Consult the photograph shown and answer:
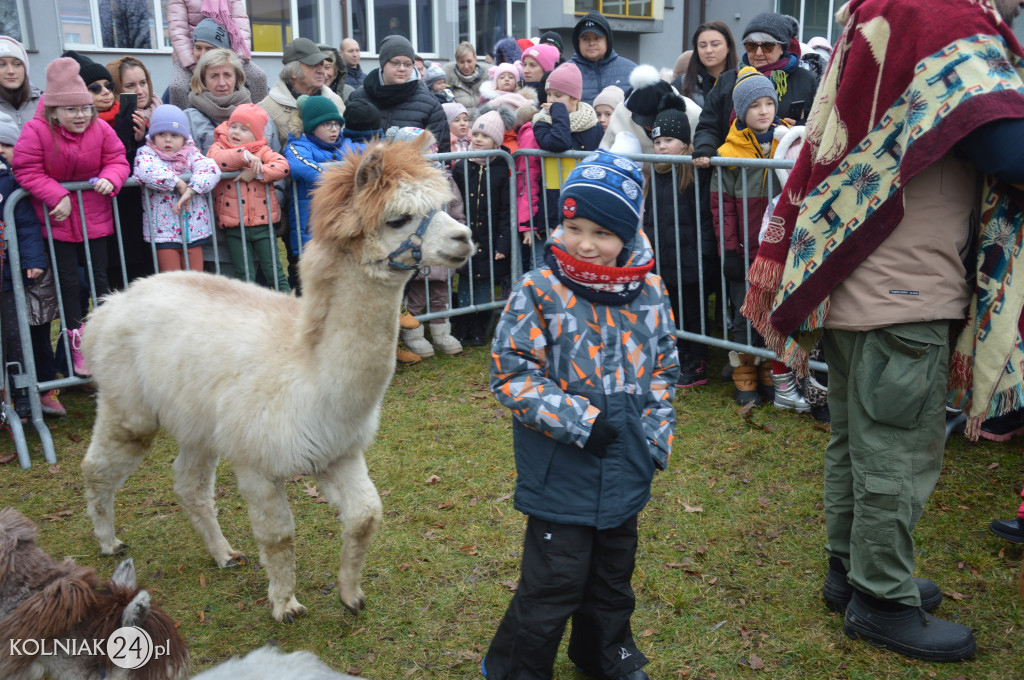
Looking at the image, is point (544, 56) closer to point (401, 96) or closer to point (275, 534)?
point (401, 96)

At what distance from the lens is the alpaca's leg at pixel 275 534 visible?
10.8 feet

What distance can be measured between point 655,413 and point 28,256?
4.46 m

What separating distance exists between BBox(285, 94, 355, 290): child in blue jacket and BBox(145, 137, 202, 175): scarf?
66 cm

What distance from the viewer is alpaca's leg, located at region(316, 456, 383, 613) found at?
10.9ft

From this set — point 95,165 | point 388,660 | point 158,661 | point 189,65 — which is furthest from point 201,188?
point 158,661

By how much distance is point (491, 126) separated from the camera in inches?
283

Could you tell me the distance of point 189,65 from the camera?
789 centimetres

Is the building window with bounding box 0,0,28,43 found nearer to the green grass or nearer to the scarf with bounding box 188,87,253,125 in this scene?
the scarf with bounding box 188,87,253,125

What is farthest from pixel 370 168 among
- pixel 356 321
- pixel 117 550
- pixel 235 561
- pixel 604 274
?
pixel 117 550

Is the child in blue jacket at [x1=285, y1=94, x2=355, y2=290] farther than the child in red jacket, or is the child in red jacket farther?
the child in blue jacket at [x1=285, y1=94, x2=355, y2=290]

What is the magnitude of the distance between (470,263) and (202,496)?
361 cm

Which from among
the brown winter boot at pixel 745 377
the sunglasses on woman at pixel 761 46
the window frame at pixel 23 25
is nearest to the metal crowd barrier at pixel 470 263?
the brown winter boot at pixel 745 377

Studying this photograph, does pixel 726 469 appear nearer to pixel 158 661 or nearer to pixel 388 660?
pixel 388 660

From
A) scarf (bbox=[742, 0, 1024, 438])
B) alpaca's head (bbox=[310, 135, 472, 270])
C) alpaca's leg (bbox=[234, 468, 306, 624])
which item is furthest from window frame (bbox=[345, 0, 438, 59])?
scarf (bbox=[742, 0, 1024, 438])
